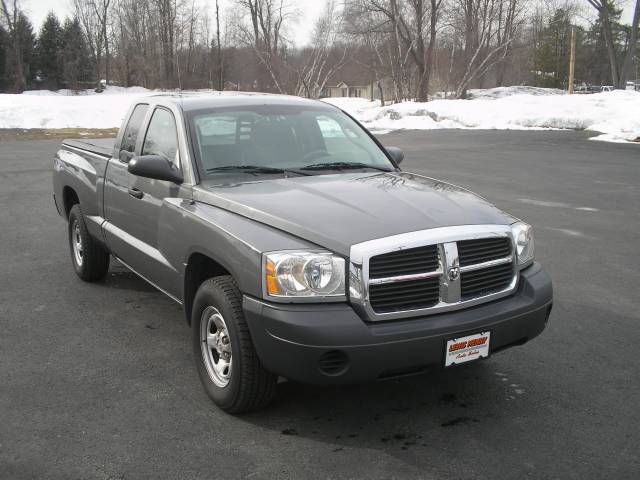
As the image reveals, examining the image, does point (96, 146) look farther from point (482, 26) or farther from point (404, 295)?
point (482, 26)

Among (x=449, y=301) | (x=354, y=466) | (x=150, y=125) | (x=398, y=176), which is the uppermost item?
(x=150, y=125)

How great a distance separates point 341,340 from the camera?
3.06 m

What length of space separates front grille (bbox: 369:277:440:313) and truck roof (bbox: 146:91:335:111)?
2.21 metres

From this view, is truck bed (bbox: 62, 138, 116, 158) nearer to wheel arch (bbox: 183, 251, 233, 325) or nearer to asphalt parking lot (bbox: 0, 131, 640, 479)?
asphalt parking lot (bbox: 0, 131, 640, 479)

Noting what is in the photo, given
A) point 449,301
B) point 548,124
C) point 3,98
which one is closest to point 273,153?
point 449,301

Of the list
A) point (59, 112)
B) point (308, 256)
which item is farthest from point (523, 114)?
point (308, 256)

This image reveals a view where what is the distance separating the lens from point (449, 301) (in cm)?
333

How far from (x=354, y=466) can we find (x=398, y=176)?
200cm

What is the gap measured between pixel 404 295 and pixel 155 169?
181 cm

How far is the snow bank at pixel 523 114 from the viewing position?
88.0ft

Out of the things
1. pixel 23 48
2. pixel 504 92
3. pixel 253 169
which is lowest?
pixel 253 169

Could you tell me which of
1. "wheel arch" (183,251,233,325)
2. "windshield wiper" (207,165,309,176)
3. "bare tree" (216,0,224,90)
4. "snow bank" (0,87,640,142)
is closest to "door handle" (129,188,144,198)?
"windshield wiper" (207,165,309,176)

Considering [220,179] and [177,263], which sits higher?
[220,179]

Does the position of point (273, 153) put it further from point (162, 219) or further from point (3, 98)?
point (3, 98)
